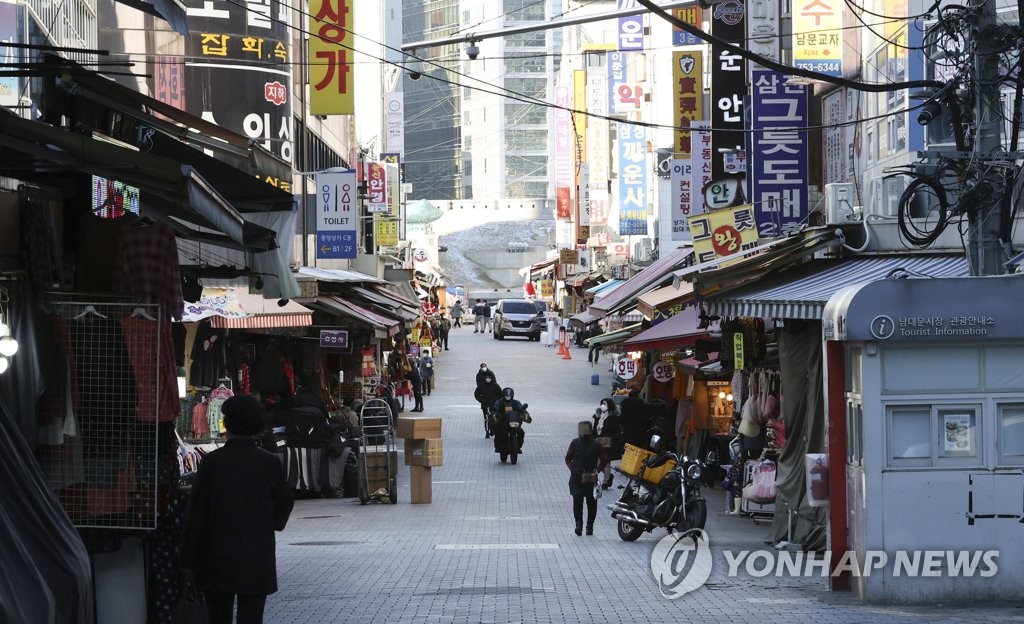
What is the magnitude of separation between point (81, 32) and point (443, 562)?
26.8 ft

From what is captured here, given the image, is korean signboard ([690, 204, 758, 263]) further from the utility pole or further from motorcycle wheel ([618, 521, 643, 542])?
the utility pole

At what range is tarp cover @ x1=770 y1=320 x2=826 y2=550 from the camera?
582 inches

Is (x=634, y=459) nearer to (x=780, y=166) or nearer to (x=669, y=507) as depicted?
(x=669, y=507)

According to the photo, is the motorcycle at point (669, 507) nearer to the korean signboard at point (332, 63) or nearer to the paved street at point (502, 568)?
the paved street at point (502, 568)

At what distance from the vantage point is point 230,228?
853 centimetres

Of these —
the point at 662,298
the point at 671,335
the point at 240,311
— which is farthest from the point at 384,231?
the point at 240,311

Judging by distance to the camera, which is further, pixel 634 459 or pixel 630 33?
pixel 630 33

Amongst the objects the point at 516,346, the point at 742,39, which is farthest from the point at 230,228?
the point at 516,346

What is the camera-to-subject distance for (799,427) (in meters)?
15.2

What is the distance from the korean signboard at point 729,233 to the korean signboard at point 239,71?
586 inches

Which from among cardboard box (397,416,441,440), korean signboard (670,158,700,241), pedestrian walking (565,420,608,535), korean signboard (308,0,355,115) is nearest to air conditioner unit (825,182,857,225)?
pedestrian walking (565,420,608,535)

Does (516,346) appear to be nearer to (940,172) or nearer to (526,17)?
(940,172)

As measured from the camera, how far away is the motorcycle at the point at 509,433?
86.9 feet

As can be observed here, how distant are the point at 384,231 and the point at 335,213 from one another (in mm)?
20748
